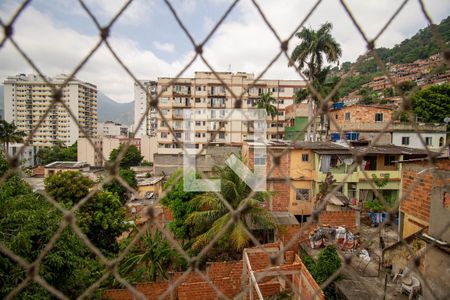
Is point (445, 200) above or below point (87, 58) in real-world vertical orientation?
below

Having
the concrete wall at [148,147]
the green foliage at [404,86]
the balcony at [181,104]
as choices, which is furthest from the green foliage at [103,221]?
the concrete wall at [148,147]

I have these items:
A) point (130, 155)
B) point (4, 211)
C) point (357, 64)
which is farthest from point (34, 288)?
point (130, 155)

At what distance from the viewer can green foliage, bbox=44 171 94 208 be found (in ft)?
21.3

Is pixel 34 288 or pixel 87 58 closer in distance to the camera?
pixel 87 58

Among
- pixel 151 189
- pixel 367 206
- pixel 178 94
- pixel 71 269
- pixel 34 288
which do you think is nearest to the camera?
pixel 34 288

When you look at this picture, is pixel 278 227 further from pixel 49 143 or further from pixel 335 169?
pixel 49 143

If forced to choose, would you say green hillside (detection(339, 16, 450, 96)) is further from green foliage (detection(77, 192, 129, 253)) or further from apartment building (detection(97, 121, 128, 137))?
green foliage (detection(77, 192, 129, 253))

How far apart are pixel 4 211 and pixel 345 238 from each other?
5.76 m

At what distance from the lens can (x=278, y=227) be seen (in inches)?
222

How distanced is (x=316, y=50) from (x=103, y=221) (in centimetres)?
915

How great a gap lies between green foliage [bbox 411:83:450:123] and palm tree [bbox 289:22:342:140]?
693 centimetres

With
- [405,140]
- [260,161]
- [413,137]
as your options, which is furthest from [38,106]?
[413,137]

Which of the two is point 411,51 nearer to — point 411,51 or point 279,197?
point 411,51

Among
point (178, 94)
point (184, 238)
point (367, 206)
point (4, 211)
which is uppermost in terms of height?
point (178, 94)
